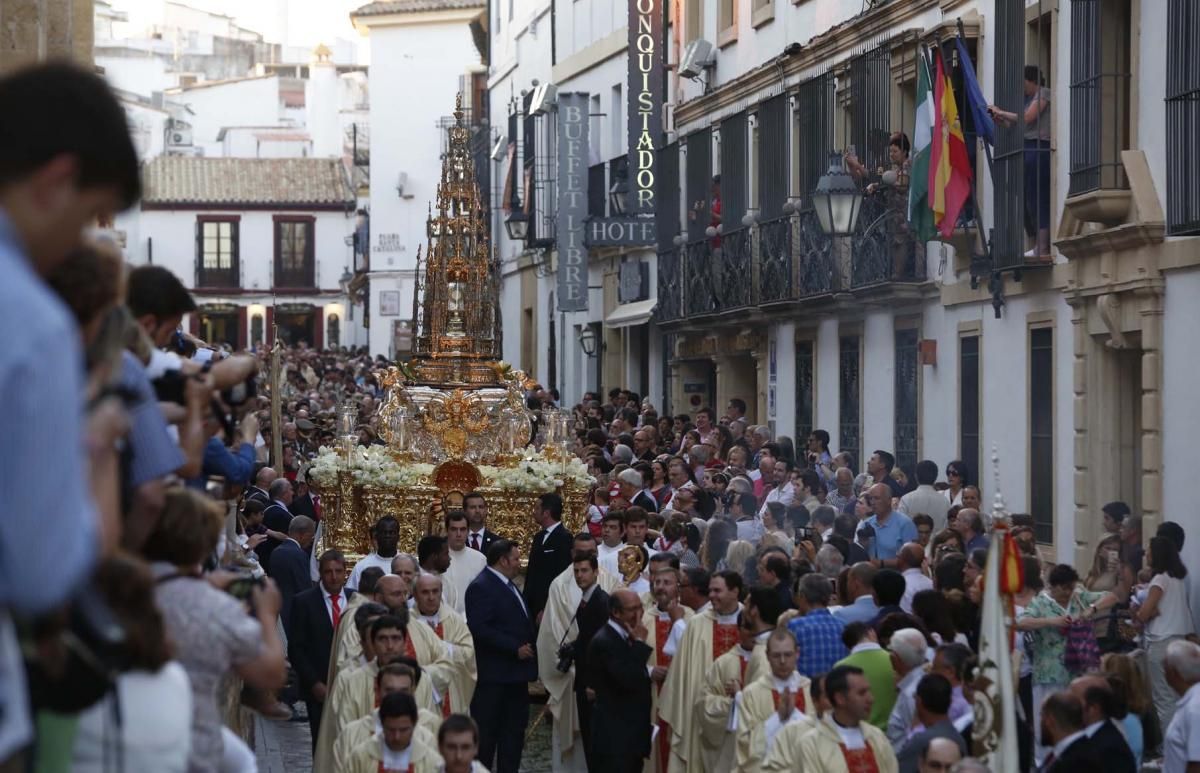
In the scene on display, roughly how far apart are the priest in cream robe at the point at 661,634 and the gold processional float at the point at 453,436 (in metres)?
5.14

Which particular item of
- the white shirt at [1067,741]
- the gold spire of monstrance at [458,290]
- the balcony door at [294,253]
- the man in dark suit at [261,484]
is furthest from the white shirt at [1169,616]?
the balcony door at [294,253]

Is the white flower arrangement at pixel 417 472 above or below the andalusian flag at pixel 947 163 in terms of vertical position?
below

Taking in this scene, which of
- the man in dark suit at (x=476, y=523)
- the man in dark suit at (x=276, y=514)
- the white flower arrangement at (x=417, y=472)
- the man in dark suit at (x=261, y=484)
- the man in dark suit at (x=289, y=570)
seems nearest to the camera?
the man in dark suit at (x=289, y=570)

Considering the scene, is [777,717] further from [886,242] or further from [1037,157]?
[886,242]

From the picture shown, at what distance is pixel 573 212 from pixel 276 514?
1903 centimetres

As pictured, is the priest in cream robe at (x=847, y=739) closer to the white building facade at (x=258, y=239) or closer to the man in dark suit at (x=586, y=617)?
the man in dark suit at (x=586, y=617)

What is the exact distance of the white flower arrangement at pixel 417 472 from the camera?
1772 cm

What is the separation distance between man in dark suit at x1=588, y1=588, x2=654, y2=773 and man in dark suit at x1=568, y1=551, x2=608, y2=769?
49cm

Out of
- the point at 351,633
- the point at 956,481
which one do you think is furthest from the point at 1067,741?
the point at 956,481

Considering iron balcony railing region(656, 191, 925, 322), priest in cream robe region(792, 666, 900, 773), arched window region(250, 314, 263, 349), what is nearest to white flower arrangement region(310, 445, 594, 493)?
iron balcony railing region(656, 191, 925, 322)

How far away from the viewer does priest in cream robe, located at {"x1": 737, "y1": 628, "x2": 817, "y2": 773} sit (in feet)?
31.8

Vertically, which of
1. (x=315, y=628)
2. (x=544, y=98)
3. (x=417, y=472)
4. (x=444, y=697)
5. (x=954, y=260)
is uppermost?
(x=544, y=98)

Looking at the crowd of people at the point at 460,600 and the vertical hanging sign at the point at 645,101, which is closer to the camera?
the crowd of people at the point at 460,600

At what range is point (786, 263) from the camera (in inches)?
991
